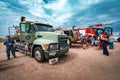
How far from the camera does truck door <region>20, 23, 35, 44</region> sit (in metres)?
5.84

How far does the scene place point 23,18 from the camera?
6875 millimetres

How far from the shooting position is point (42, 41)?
500 cm

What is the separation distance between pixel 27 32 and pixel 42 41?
1775 millimetres

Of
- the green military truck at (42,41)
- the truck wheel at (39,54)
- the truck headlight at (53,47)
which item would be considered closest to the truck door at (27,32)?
the green military truck at (42,41)

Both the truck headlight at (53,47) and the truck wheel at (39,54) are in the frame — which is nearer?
the truck headlight at (53,47)

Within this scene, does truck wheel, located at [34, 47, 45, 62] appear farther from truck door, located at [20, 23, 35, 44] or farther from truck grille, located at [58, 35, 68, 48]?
truck grille, located at [58, 35, 68, 48]

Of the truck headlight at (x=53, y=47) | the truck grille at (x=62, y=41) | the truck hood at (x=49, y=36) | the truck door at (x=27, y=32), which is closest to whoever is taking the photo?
the truck headlight at (x=53, y=47)

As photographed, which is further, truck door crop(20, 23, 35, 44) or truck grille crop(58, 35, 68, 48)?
truck door crop(20, 23, 35, 44)

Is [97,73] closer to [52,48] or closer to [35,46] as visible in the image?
[52,48]

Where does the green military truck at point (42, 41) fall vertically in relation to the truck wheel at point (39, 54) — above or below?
above

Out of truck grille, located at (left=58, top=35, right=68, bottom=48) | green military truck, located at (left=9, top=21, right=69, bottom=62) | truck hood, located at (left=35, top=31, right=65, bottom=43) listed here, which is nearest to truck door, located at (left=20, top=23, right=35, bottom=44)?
green military truck, located at (left=9, top=21, right=69, bottom=62)

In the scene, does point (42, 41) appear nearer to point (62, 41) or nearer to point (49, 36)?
point (49, 36)

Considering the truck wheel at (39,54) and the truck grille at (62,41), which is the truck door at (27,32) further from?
the truck grille at (62,41)

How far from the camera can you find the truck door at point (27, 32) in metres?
5.84
